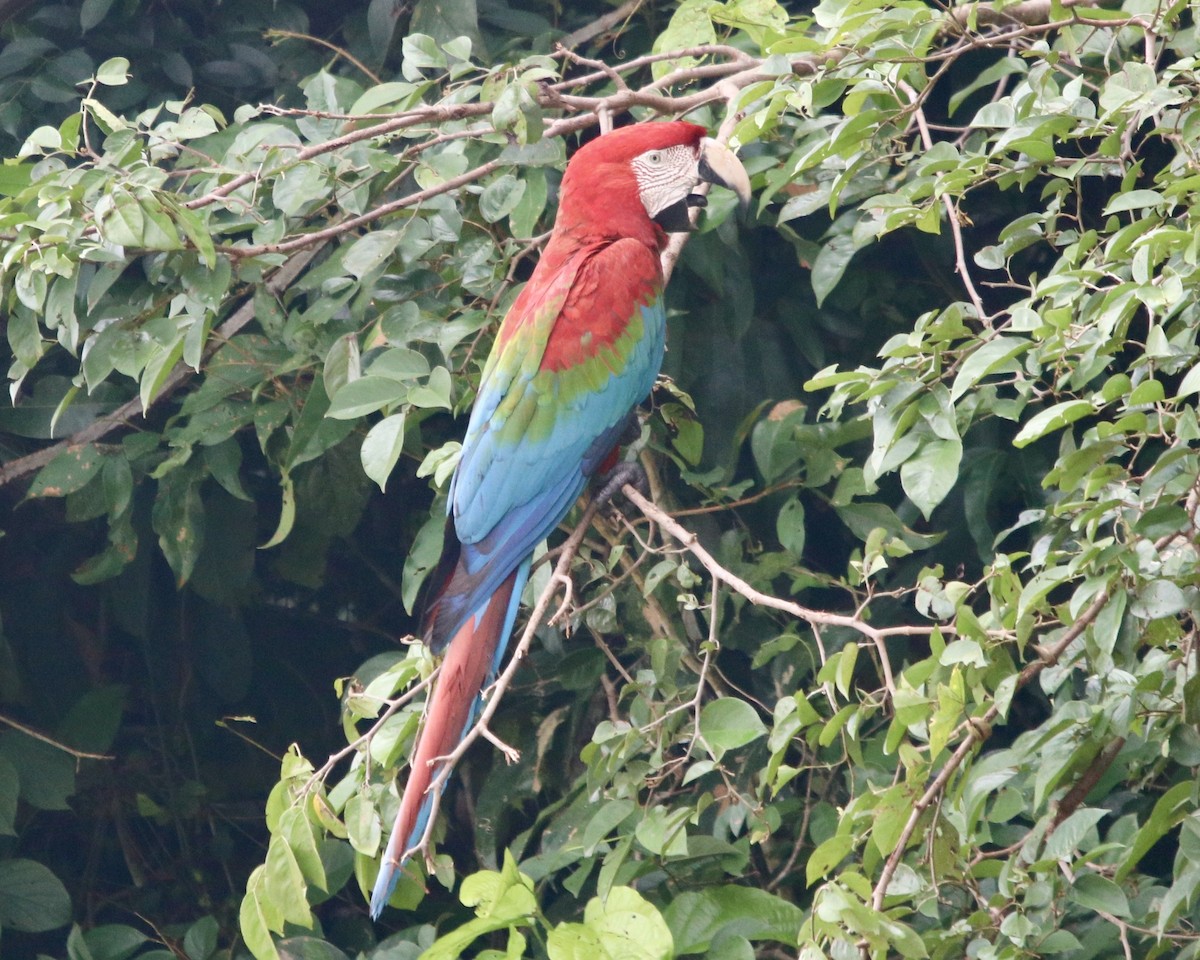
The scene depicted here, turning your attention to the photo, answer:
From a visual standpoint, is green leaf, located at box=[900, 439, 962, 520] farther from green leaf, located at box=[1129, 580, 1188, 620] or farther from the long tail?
the long tail

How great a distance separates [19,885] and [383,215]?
1548 mm

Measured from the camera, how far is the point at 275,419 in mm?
2139

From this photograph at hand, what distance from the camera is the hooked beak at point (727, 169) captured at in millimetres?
2051

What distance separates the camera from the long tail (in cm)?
174

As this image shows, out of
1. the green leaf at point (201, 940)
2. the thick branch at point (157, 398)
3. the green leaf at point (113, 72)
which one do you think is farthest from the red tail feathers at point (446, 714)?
the green leaf at point (113, 72)

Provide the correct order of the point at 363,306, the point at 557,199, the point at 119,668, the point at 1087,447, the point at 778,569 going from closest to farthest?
1. the point at 1087,447
2. the point at 363,306
3. the point at 778,569
4. the point at 557,199
5. the point at 119,668

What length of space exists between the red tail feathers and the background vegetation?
2.4 inches

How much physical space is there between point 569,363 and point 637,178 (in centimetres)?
37

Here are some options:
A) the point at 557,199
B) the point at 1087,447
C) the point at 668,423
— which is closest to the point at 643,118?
the point at 557,199

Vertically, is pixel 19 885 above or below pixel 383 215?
below

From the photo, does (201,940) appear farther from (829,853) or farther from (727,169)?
(727,169)

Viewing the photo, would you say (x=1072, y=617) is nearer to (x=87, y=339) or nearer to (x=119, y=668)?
(x=87, y=339)

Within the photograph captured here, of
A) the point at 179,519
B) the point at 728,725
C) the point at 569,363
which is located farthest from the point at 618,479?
the point at 179,519

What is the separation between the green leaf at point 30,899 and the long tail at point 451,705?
927 millimetres
